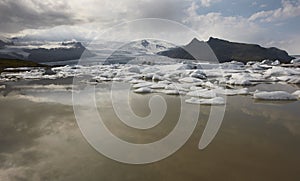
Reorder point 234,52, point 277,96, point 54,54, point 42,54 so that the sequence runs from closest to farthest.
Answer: point 277,96 → point 234,52 → point 42,54 → point 54,54

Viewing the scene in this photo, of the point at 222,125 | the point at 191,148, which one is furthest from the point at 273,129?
the point at 191,148

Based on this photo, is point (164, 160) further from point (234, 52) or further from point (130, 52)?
point (130, 52)

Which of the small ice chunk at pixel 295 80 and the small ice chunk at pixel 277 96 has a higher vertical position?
the small ice chunk at pixel 295 80

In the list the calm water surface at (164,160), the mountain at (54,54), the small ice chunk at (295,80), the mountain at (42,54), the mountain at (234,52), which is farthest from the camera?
the mountain at (54,54)

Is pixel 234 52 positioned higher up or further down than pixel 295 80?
higher up

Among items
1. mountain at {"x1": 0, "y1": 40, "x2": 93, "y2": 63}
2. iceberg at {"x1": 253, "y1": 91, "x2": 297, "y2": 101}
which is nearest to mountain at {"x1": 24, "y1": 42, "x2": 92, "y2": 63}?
mountain at {"x1": 0, "y1": 40, "x2": 93, "y2": 63}

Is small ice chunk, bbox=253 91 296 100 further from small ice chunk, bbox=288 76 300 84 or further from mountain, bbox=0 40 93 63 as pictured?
mountain, bbox=0 40 93 63

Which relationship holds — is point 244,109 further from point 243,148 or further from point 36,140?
point 36,140

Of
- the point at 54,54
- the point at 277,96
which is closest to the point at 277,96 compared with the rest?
the point at 277,96

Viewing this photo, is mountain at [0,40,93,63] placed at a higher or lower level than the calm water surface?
higher

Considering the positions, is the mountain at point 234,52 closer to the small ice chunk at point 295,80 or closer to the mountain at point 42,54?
the mountain at point 42,54

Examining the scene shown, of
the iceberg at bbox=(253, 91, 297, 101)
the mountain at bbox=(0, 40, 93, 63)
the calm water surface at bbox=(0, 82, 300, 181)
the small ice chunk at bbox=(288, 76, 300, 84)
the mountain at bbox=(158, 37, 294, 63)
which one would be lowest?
the calm water surface at bbox=(0, 82, 300, 181)

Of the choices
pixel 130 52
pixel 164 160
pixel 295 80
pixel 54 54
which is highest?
pixel 130 52

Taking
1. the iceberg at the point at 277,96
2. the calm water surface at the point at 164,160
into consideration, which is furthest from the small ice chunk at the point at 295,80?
the calm water surface at the point at 164,160
